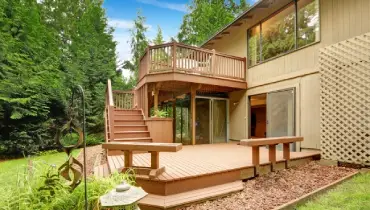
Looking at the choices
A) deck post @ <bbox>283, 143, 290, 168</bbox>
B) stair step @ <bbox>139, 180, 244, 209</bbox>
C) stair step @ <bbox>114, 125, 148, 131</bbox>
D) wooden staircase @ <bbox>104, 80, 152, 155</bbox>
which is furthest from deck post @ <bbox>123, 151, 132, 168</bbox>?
deck post @ <bbox>283, 143, 290, 168</bbox>

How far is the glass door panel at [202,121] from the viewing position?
372 inches

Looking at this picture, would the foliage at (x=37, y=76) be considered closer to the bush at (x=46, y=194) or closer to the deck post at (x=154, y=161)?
the bush at (x=46, y=194)

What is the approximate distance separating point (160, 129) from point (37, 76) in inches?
272

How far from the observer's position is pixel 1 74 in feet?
27.3

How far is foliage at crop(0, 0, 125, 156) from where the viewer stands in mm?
8547

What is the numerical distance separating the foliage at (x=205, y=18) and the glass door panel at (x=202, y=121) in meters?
10.3

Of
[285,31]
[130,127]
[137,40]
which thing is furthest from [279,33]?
[137,40]

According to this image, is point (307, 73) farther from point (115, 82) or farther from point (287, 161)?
point (115, 82)

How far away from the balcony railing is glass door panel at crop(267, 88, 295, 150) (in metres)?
2.03

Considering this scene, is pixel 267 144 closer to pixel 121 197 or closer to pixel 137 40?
pixel 121 197

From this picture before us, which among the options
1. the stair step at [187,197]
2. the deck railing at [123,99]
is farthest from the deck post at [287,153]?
the deck railing at [123,99]

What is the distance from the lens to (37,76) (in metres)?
9.60

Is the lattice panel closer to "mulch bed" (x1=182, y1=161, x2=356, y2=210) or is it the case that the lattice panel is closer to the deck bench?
"mulch bed" (x1=182, y1=161, x2=356, y2=210)

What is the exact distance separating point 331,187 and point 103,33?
672 inches
